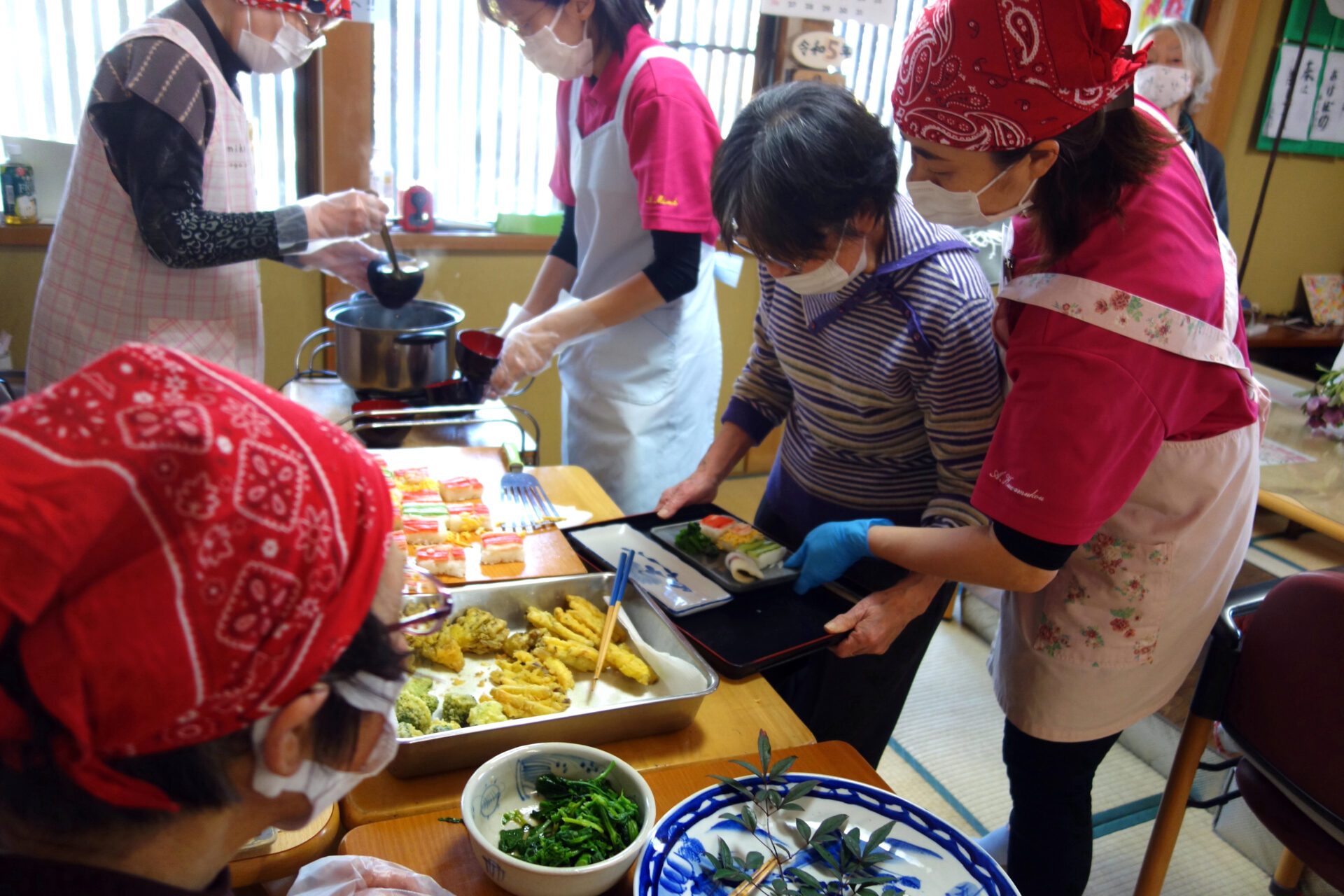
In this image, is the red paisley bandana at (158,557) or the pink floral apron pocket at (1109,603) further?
the pink floral apron pocket at (1109,603)

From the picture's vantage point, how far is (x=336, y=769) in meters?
0.63

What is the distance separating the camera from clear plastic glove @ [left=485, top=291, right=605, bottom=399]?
1952 millimetres

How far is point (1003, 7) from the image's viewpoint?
3.12 feet

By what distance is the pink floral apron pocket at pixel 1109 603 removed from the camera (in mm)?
1221

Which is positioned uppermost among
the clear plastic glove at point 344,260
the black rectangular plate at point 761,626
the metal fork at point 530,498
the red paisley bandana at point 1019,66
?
the red paisley bandana at point 1019,66

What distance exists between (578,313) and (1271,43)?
3.64 metres

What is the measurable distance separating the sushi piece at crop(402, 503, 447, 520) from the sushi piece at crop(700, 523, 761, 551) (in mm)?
462

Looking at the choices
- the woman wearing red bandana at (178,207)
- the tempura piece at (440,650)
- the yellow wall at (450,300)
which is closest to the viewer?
the tempura piece at (440,650)

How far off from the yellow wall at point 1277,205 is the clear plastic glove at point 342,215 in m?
3.78

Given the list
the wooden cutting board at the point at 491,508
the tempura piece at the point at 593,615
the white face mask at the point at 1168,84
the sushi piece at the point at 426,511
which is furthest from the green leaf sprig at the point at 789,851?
the white face mask at the point at 1168,84

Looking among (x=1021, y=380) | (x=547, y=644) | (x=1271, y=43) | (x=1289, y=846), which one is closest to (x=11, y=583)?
(x=547, y=644)

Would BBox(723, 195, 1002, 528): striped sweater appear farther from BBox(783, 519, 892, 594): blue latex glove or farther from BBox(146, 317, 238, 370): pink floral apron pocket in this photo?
BBox(146, 317, 238, 370): pink floral apron pocket

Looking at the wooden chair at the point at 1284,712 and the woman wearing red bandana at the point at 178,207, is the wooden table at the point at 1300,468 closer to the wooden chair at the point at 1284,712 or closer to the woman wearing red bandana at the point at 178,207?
→ the wooden chair at the point at 1284,712

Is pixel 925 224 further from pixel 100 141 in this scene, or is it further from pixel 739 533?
pixel 100 141
